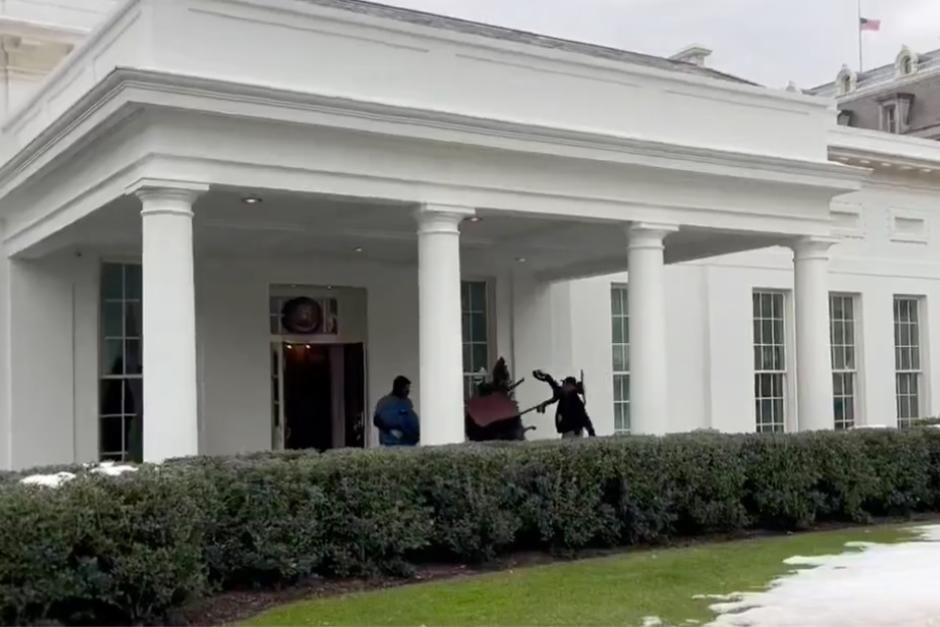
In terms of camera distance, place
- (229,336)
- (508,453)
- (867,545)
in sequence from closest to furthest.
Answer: (508,453), (867,545), (229,336)

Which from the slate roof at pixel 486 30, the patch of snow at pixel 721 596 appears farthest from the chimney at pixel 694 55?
the patch of snow at pixel 721 596

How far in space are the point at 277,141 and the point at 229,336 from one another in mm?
5655

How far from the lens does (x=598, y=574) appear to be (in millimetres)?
9586

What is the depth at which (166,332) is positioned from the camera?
33.9 ft

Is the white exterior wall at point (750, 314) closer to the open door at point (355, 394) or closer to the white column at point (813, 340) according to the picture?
the open door at point (355, 394)

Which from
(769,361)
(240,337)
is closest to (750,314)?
(769,361)

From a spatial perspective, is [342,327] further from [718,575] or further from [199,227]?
[718,575]

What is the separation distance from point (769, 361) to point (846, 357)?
179cm

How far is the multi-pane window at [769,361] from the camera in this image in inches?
854

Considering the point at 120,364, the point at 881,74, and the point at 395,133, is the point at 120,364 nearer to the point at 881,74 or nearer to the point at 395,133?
the point at 395,133

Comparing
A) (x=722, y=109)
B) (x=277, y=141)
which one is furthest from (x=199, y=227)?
(x=722, y=109)

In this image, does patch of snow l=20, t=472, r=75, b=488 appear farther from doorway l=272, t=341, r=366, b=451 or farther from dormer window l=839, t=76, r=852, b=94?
dormer window l=839, t=76, r=852, b=94

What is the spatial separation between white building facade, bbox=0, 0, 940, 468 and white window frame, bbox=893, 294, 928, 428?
1329mm

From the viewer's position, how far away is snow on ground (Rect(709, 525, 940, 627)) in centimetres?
761
